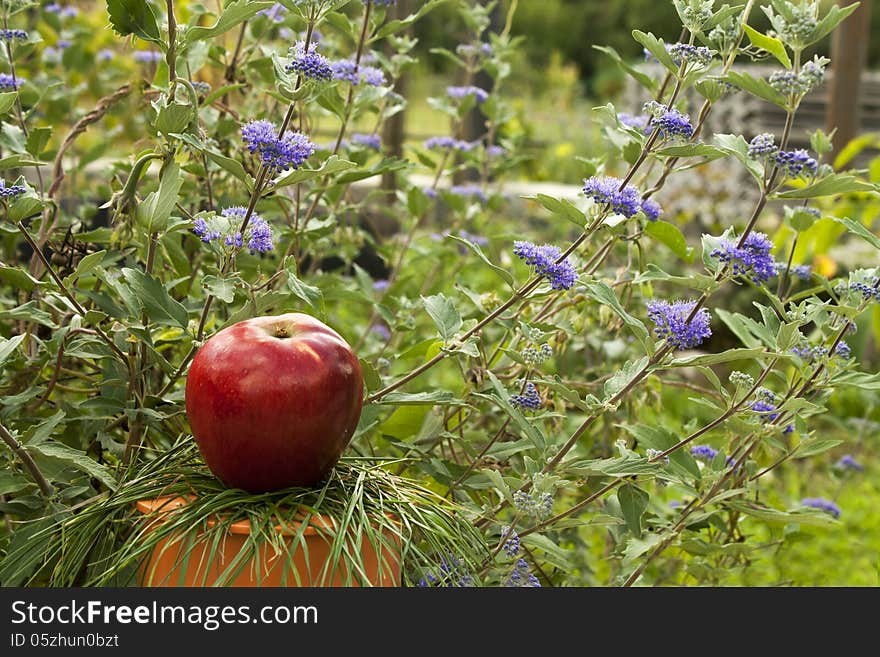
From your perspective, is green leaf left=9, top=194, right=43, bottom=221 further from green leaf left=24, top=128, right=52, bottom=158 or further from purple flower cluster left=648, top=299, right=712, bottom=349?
purple flower cluster left=648, top=299, right=712, bottom=349

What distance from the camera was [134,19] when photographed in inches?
60.0

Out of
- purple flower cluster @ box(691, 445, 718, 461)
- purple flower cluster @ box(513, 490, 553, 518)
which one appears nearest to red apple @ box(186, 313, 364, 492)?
purple flower cluster @ box(513, 490, 553, 518)

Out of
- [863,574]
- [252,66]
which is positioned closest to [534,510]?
[252,66]

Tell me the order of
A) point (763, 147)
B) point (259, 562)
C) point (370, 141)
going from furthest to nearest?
point (370, 141) → point (763, 147) → point (259, 562)

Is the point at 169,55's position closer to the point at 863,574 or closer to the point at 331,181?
the point at 331,181

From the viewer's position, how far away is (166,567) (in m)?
1.41

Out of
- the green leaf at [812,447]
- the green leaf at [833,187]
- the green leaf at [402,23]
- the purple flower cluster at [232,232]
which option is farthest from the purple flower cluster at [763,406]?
the green leaf at [402,23]

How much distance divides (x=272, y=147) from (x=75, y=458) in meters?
0.53

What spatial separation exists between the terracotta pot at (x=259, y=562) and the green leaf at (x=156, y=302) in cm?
32

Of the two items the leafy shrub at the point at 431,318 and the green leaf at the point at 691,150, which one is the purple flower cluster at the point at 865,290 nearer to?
the leafy shrub at the point at 431,318

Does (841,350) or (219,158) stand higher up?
(219,158)

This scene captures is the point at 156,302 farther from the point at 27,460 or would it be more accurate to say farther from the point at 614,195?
the point at 614,195

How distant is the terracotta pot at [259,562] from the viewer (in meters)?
1.37

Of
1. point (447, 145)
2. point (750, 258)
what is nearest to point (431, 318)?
point (750, 258)
